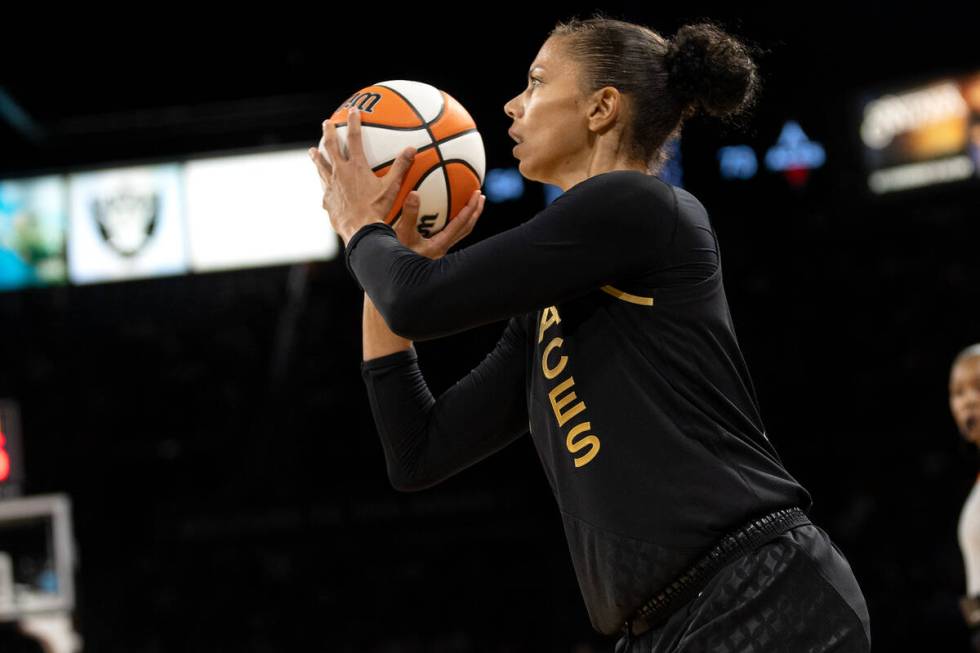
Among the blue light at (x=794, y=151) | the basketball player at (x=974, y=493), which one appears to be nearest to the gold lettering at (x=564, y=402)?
the basketball player at (x=974, y=493)

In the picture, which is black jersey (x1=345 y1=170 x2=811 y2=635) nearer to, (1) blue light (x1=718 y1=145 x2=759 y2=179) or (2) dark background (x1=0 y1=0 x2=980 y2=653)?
(1) blue light (x1=718 y1=145 x2=759 y2=179)

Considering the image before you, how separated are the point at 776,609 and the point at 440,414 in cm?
77

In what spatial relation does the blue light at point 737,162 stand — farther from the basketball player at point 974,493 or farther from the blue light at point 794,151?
the basketball player at point 974,493

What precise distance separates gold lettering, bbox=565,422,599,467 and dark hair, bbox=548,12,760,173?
1.75 feet

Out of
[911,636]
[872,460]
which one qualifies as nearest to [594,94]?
[911,636]

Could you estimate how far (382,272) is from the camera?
6.41 ft

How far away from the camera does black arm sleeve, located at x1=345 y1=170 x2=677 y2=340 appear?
1882mm

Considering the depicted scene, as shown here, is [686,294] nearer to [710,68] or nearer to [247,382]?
[710,68]

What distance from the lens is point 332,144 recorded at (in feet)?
7.36

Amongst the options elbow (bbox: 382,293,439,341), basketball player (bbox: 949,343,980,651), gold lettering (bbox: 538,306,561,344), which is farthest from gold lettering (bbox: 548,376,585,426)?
basketball player (bbox: 949,343,980,651)

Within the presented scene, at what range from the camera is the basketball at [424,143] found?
2.28m

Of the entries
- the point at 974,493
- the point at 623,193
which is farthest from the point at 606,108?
the point at 974,493

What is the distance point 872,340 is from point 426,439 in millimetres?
10790

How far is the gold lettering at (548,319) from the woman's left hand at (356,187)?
330 millimetres
